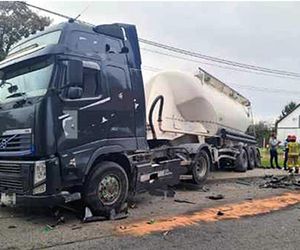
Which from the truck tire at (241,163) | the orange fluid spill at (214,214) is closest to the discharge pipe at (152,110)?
the orange fluid spill at (214,214)

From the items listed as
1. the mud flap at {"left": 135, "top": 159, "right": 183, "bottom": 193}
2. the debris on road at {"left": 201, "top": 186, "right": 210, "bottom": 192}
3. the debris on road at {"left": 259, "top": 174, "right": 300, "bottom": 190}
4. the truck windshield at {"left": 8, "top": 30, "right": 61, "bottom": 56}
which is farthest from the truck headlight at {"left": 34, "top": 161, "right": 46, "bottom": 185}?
the debris on road at {"left": 259, "top": 174, "right": 300, "bottom": 190}

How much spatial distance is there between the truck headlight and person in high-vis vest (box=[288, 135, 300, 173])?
1208cm

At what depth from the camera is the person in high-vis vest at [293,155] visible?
57.1 ft

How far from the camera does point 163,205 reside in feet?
32.1

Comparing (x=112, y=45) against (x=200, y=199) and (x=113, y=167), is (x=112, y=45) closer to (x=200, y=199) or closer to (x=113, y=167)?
(x=113, y=167)

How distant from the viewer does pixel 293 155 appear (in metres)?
17.6

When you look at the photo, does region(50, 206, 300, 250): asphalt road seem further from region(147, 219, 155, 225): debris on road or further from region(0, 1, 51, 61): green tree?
region(0, 1, 51, 61): green tree

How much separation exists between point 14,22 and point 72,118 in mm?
21541

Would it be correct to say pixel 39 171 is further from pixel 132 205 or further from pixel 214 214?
pixel 214 214

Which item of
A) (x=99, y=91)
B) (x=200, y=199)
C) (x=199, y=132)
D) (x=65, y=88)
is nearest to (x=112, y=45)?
(x=99, y=91)

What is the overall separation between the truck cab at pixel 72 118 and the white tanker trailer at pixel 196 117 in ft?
7.79

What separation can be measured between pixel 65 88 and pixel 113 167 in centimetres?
175

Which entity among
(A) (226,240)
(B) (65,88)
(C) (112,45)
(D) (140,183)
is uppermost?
(C) (112,45)

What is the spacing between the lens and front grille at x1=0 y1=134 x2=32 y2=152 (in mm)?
7543
